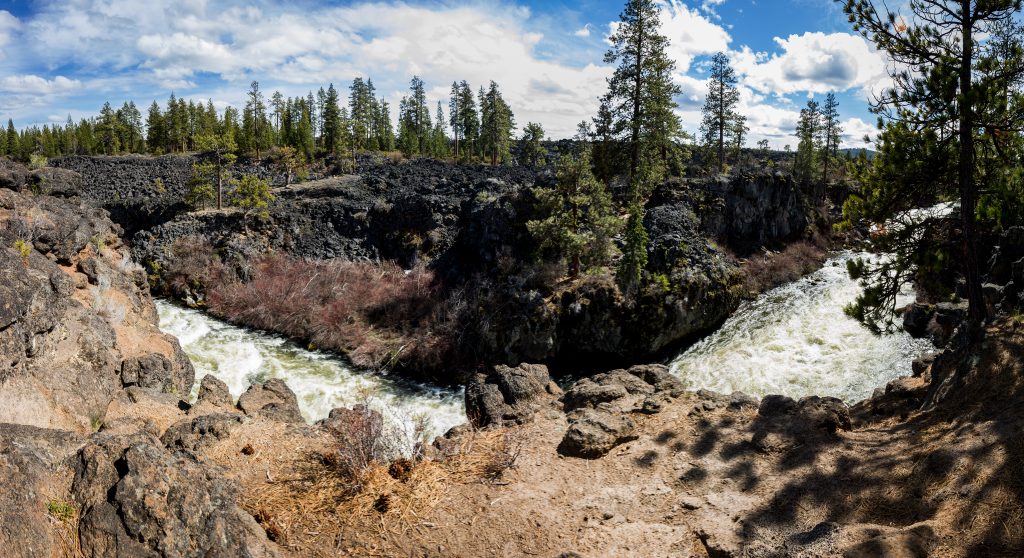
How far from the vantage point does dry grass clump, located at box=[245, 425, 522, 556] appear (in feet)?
20.5

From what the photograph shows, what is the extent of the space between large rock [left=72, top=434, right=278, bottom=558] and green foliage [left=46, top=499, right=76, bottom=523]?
10cm

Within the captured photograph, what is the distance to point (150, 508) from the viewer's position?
207 inches

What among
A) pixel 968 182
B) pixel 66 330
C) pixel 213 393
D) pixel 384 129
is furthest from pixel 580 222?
pixel 384 129

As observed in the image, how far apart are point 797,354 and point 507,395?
1408 cm

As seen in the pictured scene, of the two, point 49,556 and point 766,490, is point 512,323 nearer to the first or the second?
point 766,490

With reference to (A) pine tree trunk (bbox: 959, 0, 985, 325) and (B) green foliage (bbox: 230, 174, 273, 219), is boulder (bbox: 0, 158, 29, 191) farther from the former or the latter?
(A) pine tree trunk (bbox: 959, 0, 985, 325)

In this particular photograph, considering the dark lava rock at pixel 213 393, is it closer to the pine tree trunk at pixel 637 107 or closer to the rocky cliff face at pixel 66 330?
the rocky cliff face at pixel 66 330

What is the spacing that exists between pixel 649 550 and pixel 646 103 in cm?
2552

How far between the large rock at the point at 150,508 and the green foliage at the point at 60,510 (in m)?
0.10

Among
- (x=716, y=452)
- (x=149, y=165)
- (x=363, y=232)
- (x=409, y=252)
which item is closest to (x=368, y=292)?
(x=409, y=252)

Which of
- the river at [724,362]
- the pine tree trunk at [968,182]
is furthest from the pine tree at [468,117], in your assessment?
the pine tree trunk at [968,182]

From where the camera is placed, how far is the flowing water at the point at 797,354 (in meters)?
17.8

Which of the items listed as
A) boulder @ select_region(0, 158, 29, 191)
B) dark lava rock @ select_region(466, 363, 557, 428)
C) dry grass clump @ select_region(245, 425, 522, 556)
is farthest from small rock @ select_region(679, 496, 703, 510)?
boulder @ select_region(0, 158, 29, 191)

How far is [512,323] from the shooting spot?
850 inches
